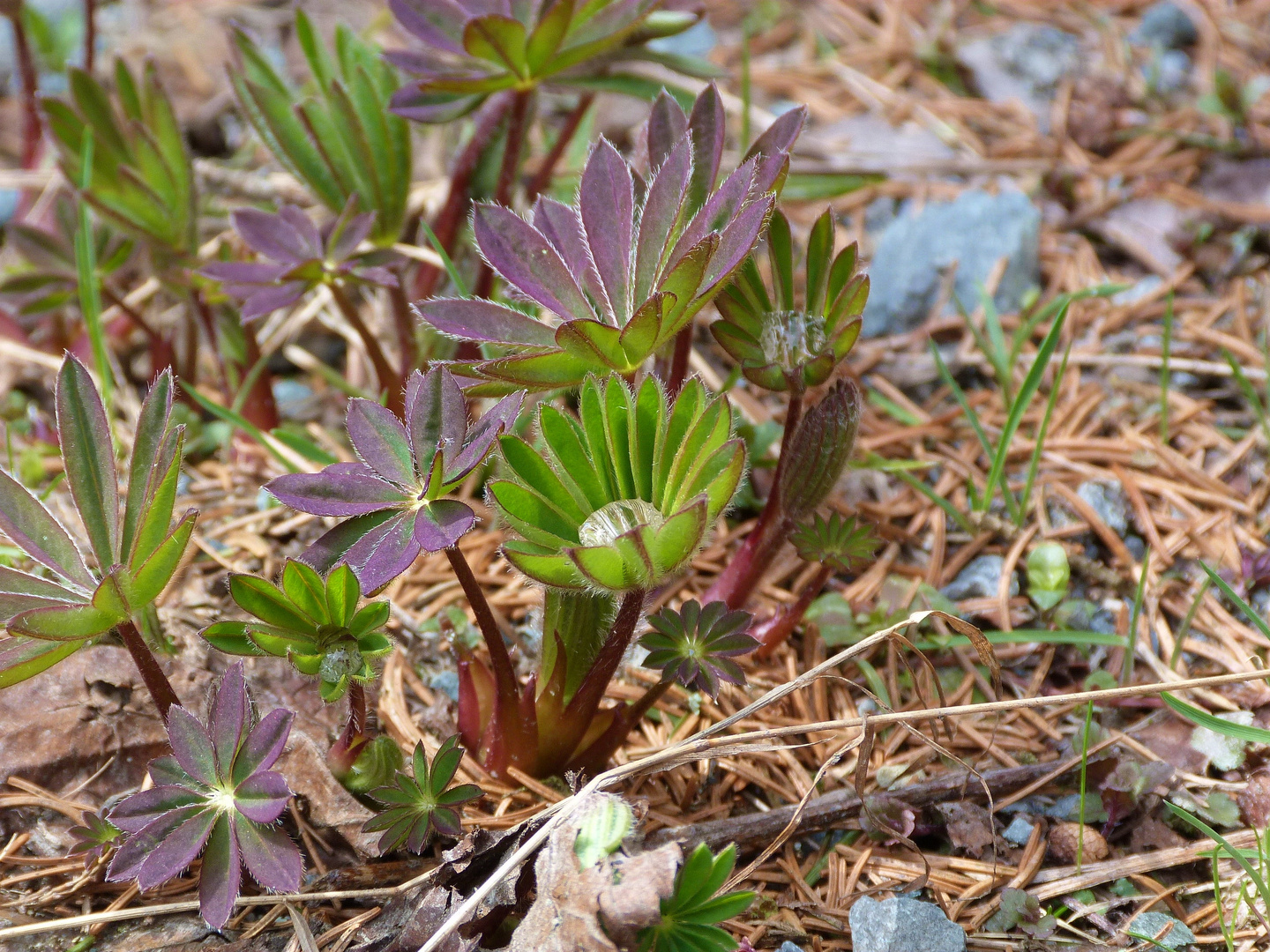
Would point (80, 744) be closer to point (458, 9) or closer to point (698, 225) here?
point (698, 225)

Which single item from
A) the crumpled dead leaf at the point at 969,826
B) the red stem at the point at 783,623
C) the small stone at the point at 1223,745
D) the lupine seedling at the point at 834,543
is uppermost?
the lupine seedling at the point at 834,543

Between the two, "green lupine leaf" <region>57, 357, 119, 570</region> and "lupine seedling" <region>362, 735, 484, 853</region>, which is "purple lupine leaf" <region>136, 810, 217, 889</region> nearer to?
"lupine seedling" <region>362, 735, 484, 853</region>

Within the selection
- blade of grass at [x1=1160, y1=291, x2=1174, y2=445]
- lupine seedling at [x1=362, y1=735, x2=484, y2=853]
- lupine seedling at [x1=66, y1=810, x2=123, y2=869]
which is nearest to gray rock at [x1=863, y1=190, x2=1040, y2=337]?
blade of grass at [x1=1160, y1=291, x2=1174, y2=445]

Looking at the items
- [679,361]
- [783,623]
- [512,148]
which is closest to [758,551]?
[783,623]

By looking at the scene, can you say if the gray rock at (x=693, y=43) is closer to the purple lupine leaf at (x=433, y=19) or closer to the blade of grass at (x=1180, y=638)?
the purple lupine leaf at (x=433, y=19)

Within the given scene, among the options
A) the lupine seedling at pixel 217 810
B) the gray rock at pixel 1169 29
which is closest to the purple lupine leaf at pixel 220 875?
the lupine seedling at pixel 217 810

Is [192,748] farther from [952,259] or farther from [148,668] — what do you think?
[952,259]
